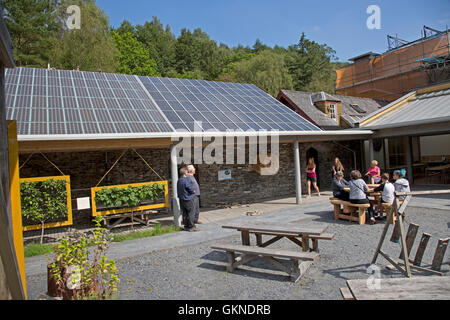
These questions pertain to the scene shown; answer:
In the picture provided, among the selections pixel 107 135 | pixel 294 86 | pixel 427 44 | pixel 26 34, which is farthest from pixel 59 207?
pixel 294 86

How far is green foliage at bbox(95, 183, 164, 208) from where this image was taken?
7.91m

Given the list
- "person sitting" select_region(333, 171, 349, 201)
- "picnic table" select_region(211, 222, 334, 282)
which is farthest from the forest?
"picnic table" select_region(211, 222, 334, 282)

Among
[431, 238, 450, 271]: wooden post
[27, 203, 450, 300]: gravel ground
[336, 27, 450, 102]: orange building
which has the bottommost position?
[27, 203, 450, 300]: gravel ground

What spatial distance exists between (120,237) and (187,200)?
182 cm

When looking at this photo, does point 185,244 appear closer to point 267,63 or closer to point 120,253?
point 120,253

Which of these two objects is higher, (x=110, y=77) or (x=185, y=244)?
(x=110, y=77)

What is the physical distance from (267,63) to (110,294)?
32.8 m

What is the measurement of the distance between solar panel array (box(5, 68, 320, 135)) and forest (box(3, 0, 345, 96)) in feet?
15.0

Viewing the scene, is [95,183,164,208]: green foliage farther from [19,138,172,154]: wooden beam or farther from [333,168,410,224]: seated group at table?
[333,168,410,224]: seated group at table

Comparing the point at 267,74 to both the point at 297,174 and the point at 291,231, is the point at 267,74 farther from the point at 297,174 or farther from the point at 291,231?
the point at 291,231

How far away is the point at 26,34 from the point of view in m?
21.2

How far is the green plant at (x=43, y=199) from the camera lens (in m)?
7.00

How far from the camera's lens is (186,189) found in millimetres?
7840
